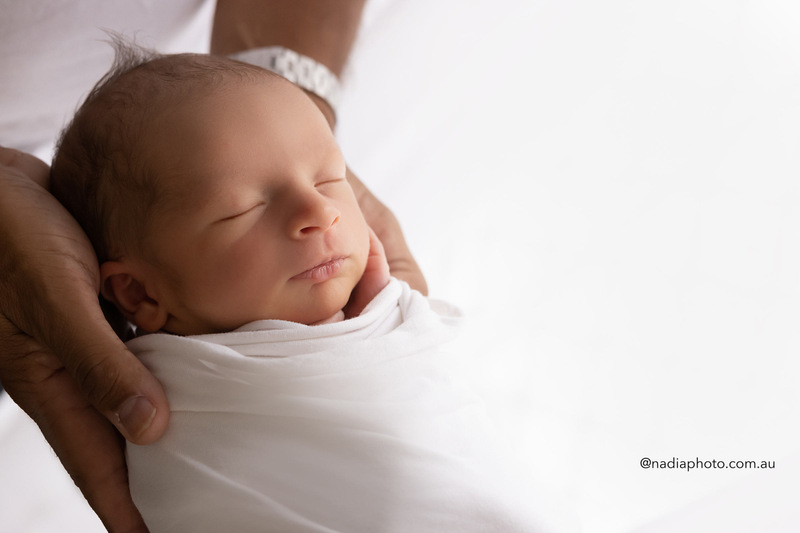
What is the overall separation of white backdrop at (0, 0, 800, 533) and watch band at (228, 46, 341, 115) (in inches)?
9.2

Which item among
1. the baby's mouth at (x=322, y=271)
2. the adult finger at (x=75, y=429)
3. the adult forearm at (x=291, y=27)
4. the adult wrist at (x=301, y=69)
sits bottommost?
the adult finger at (x=75, y=429)

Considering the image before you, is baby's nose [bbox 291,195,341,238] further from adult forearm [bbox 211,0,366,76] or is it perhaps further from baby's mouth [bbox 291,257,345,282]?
adult forearm [bbox 211,0,366,76]

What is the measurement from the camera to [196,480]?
0.92 m

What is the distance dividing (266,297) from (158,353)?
161 mm

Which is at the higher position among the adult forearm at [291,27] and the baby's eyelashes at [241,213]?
the adult forearm at [291,27]

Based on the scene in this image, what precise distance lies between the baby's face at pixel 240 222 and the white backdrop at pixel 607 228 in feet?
1.35

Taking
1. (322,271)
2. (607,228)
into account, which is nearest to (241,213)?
(322,271)

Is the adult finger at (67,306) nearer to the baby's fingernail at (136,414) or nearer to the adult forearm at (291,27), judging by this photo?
the baby's fingernail at (136,414)

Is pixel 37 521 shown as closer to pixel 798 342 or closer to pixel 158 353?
pixel 158 353

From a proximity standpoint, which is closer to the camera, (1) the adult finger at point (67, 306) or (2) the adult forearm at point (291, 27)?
(1) the adult finger at point (67, 306)

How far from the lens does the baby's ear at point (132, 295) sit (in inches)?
41.0

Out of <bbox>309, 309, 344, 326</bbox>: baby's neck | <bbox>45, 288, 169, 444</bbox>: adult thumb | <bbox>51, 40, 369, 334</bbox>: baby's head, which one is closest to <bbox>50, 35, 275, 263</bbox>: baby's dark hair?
<bbox>51, 40, 369, 334</bbox>: baby's head

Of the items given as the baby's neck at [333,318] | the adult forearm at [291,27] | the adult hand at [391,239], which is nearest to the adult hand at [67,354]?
the baby's neck at [333,318]

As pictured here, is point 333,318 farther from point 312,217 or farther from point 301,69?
point 301,69
